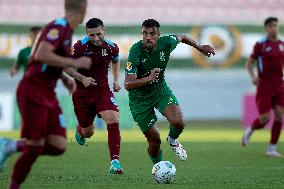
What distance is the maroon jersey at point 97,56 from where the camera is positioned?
12.7 metres

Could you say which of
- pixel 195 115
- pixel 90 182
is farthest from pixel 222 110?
pixel 90 182

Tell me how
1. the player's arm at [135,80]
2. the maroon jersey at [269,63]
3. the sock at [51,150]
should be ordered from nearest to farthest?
1. the sock at [51,150]
2. the player's arm at [135,80]
3. the maroon jersey at [269,63]

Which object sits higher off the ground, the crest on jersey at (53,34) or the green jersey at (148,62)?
the crest on jersey at (53,34)

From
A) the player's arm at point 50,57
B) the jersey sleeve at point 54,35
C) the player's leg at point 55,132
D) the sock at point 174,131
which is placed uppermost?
the jersey sleeve at point 54,35

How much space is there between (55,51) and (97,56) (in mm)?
4358

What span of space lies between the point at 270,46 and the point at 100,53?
16.1 ft

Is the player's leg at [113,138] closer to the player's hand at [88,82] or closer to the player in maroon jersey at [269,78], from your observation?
the player's hand at [88,82]

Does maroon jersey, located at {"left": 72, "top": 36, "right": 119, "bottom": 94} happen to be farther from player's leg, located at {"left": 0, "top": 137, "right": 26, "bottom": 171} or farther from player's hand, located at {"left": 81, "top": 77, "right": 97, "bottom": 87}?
player's leg, located at {"left": 0, "top": 137, "right": 26, "bottom": 171}

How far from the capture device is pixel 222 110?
28406 millimetres

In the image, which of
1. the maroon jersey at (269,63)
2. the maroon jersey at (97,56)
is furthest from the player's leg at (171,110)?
the maroon jersey at (269,63)

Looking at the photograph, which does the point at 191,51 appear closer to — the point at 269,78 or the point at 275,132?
the point at 269,78

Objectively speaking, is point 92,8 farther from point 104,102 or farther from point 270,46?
point 104,102

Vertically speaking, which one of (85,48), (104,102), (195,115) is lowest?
(195,115)

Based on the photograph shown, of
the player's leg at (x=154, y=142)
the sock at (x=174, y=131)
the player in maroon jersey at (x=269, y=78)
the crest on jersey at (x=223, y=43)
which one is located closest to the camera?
the player's leg at (x=154, y=142)
